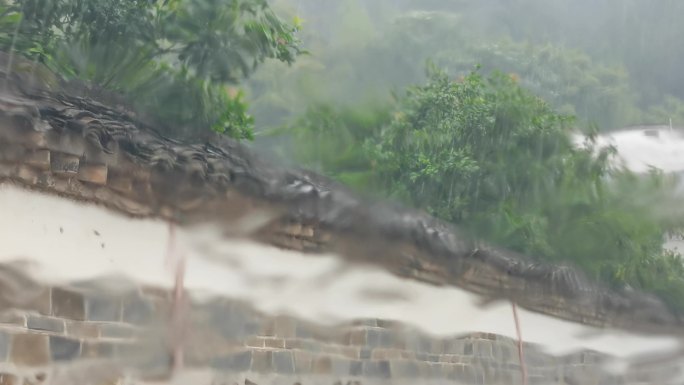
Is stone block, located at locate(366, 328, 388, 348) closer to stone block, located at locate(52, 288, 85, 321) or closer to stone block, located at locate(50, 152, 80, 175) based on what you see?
stone block, located at locate(52, 288, 85, 321)

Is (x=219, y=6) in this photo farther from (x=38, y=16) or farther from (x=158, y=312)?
(x=158, y=312)

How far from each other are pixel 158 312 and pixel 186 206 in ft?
2.00

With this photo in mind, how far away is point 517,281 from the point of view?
842 centimetres

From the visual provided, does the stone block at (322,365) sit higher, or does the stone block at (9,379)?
the stone block at (322,365)

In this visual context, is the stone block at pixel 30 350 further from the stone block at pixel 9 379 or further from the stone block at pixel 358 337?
the stone block at pixel 358 337

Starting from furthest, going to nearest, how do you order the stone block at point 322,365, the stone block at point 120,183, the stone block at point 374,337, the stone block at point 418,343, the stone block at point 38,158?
the stone block at point 418,343, the stone block at point 374,337, the stone block at point 322,365, the stone block at point 120,183, the stone block at point 38,158

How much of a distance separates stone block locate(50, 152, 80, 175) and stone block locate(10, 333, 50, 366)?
0.79 metres

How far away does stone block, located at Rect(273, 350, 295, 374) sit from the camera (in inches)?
221

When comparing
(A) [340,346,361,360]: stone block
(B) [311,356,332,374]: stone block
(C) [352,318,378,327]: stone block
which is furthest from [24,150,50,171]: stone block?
(C) [352,318,378,327]: stone block

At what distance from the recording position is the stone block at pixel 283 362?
18.4 ft

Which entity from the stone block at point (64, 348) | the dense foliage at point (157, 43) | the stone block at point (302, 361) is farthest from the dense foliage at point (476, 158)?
the stone block at point (64, 348)

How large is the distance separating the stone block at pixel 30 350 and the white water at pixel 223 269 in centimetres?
29

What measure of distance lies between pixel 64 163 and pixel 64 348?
920 mm

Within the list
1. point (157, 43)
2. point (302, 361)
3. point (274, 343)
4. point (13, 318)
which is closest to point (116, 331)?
point (13, 318)
